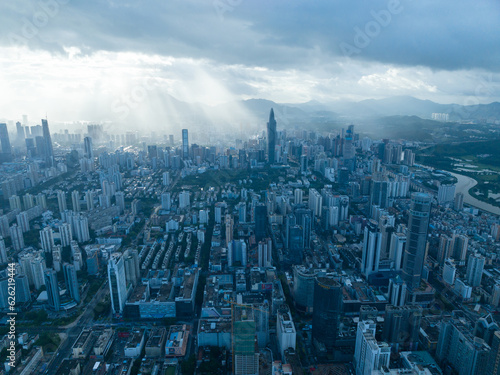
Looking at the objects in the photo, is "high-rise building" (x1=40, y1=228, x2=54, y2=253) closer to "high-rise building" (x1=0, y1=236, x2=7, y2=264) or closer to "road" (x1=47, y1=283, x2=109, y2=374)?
"high-rise building" (x1=0, y1=236, x2=7, y2=264)

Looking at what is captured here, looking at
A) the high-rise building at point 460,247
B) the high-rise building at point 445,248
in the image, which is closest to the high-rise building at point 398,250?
the high-rise building at point 445,248

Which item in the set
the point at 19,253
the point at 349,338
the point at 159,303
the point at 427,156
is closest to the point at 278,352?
the point at 349,338

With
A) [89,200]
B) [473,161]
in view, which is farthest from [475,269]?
[473,161]

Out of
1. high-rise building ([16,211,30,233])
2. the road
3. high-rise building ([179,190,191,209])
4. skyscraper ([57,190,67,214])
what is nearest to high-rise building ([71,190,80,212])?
skyscraper ([57,190,67,214])

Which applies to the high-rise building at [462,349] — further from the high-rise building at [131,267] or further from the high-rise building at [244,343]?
the high-rise building at [131,267]

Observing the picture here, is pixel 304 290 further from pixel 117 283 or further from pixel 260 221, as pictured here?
pixel 117 283
